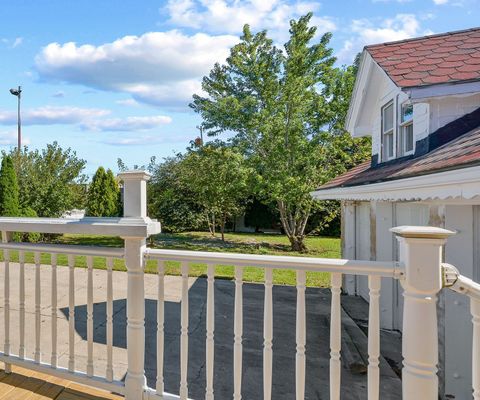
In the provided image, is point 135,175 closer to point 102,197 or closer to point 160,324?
point 160,324

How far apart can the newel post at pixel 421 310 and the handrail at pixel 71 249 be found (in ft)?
5.11

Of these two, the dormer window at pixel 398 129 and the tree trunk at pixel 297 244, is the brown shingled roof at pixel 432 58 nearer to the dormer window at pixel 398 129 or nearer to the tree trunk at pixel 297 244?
the dormer window at pixel 398 129

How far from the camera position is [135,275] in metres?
2.03

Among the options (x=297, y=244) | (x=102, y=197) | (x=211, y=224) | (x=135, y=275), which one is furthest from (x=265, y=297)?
(x=211, y=224)

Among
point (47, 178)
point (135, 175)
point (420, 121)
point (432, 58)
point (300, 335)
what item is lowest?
point (300, 335)

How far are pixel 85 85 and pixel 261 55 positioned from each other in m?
6.73

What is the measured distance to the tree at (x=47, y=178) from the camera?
12531mm

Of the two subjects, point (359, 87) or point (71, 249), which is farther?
point (359, 87)

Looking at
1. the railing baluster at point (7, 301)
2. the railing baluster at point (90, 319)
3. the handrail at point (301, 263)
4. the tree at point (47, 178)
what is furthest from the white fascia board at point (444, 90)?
the tree at point (47, 178)

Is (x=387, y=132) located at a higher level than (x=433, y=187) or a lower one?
higher

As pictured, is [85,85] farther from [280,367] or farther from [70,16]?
[280,367]

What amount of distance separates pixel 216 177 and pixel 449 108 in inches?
388

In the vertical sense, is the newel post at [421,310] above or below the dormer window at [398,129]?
below

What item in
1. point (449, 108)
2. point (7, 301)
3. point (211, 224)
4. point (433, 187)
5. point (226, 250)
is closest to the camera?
point (7, 301)
